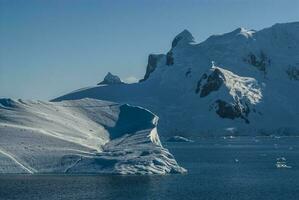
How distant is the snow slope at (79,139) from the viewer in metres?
97.7

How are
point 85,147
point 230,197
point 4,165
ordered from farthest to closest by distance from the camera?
point 85,147 < point 4,165 < point 230,197

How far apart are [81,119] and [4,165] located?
2063 cm

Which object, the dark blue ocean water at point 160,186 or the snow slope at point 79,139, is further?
the snow slope at point 79,139

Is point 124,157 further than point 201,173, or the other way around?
point 201,173

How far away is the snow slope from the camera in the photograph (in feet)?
320

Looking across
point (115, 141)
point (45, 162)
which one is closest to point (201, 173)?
point (115, 141)

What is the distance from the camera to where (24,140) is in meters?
101

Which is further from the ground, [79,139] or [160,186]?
[79,139]

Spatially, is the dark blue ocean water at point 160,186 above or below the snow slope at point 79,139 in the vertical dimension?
below

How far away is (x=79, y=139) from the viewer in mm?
105625

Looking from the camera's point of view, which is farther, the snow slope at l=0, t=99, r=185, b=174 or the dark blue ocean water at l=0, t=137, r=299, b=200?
the snow slope at l=0, t=99, r=185, b=174

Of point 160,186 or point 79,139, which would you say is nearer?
point 160,186

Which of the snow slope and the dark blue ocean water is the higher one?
the snow slope

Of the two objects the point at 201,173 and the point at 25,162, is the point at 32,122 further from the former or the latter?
the point at 201,173
